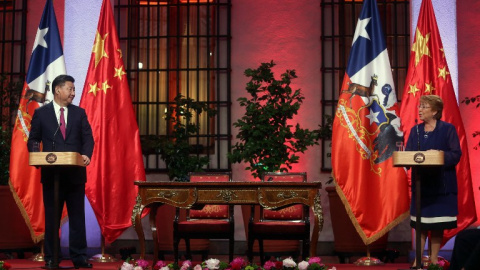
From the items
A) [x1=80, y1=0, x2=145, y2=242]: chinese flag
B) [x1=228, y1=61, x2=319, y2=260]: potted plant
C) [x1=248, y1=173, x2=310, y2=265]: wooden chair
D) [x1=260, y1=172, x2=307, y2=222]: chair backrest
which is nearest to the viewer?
[x1=248, y1=173, x2=310, y2=265]: wooden chair

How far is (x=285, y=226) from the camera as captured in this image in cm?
609

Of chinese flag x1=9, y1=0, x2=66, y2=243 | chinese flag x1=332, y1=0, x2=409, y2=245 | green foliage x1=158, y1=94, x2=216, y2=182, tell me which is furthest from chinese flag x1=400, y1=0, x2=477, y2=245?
chinese flag x1=9, y1=0, x2=66, y2=243

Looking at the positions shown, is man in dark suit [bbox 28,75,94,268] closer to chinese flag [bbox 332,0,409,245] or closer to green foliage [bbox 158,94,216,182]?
green foliage [bbox 158,94,216,182]

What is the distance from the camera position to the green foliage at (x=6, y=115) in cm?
746

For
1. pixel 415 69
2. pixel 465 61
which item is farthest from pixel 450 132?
pixel 465 61

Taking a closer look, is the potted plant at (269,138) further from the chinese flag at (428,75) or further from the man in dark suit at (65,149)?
the man in dark suit at (65,149)

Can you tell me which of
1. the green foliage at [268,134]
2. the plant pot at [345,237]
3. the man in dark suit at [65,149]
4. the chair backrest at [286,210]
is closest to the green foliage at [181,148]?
the green foliage at [268,134]

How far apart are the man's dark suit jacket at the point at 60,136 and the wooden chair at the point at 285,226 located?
149cm

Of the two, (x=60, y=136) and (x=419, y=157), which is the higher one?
(x=60, y=136)

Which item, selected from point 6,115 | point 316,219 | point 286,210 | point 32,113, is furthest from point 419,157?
point 6,115

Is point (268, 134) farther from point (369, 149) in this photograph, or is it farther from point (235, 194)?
point (235, 194)

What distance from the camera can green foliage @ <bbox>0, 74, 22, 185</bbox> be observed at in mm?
7465

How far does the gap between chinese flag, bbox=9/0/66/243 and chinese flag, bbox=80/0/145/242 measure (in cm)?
35

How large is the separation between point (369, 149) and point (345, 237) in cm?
110
